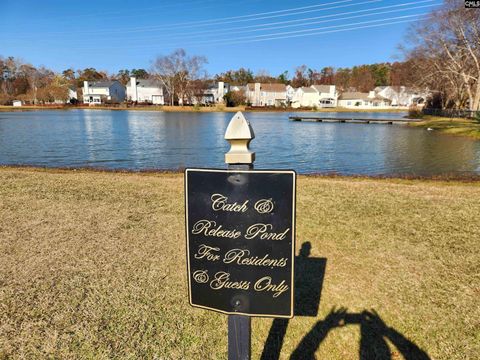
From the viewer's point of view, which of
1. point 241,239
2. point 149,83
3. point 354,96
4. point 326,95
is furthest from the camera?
point 354,96

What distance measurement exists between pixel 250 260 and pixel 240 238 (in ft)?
0.56

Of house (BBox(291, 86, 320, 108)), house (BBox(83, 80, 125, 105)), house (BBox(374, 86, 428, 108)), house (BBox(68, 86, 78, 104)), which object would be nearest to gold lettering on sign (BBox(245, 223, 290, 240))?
house (BBox(83, 80, 125, 105))

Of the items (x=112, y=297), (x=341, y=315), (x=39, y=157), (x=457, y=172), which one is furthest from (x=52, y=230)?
(x=457, y=172)

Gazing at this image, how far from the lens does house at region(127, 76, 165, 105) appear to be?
93.8 m

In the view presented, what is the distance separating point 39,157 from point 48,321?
17.3 m

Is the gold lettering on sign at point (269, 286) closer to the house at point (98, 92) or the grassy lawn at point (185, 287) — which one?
the grassy lawn at point (185, 287)

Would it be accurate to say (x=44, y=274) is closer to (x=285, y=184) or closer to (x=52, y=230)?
(x=52, y=230)

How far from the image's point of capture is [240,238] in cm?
216

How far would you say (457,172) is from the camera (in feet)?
49.0

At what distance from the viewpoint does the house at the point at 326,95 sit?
103562 millimetres

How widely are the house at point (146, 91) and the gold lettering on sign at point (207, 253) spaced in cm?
9678

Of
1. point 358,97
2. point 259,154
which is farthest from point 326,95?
point 259,154

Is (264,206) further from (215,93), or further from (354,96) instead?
(354,96)

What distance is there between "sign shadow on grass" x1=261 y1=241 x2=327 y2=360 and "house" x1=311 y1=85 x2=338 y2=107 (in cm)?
10507
